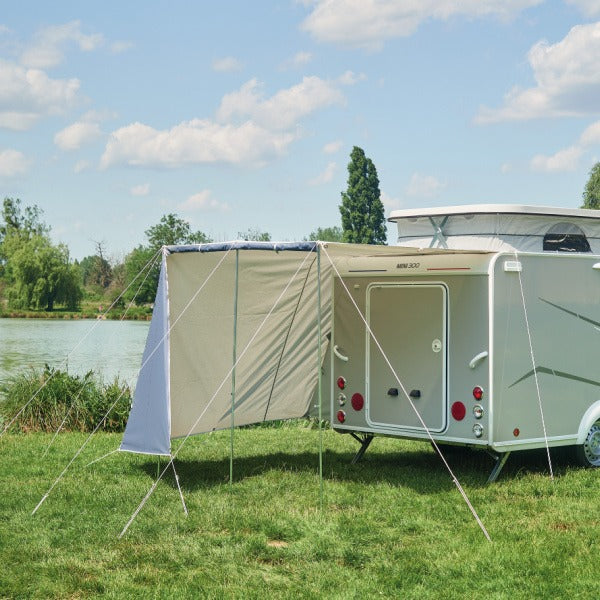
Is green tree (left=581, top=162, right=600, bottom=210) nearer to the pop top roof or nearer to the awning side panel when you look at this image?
the pop top roof

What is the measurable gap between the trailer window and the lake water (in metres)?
12.6

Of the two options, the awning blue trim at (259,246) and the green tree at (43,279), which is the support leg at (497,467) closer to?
the awning blue trim at (259,246)

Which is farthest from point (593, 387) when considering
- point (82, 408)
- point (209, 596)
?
point (82, 408)

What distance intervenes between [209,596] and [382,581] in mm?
1139

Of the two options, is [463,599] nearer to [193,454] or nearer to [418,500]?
[418,500]

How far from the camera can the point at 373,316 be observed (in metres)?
9.48

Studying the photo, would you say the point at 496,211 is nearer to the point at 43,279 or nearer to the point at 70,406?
the point at 70,406

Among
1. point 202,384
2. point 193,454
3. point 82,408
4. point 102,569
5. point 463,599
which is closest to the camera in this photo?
point 463,599

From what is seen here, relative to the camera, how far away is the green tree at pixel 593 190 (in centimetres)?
5328

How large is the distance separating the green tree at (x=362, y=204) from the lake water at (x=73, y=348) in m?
18.3

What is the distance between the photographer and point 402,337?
9203mm

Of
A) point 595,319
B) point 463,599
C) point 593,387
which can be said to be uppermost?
point 595,319

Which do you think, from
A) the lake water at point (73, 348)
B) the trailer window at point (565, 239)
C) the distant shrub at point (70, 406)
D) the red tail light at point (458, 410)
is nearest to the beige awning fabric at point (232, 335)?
the red tail light at point (458, 410)

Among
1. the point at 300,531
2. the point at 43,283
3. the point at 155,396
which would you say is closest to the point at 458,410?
the point at 300,531
